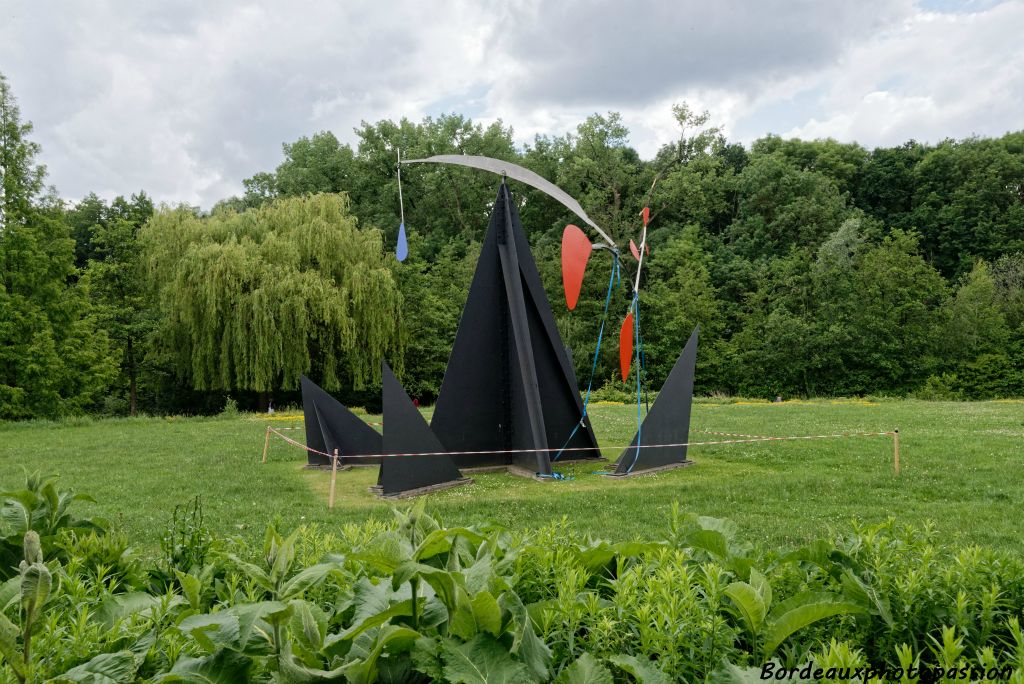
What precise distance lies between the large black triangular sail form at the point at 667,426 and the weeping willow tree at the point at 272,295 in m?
16.4

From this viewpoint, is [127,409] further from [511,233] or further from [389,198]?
[511,233]

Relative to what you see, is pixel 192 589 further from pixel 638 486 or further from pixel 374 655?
pixel 638 486

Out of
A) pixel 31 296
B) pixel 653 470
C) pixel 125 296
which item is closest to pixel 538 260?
pixel 125 296

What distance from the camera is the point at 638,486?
8.96 metres

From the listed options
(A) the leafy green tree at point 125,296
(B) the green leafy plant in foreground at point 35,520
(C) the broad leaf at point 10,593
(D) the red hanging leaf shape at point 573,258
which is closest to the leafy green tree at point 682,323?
(A) the leafy green tree at point 125,296

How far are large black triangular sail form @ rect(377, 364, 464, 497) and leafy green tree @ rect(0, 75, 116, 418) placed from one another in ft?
54.4

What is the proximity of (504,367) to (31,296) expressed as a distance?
17875 millimetres

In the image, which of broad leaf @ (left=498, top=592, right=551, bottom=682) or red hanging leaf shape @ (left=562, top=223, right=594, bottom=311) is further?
red hanging leaf shape @ (left=562, top=223, right=594, bottom=311)

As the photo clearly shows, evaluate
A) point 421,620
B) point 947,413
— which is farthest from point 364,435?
point 947,413

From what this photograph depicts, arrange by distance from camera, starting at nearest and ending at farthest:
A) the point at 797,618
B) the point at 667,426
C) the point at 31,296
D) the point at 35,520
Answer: the point at 797,618, the point at 35,520, the point at 667,426, the point at 31,296

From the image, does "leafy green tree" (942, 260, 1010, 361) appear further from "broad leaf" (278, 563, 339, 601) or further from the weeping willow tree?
"broad leaf" (278, 563, 339, 601)

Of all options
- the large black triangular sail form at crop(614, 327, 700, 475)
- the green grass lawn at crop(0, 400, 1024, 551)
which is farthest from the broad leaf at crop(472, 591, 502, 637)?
the large black triangular sail form at crop(614, 327, 700, 475)

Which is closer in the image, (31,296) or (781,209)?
(31,296)

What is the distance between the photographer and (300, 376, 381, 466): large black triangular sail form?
1105 cm
